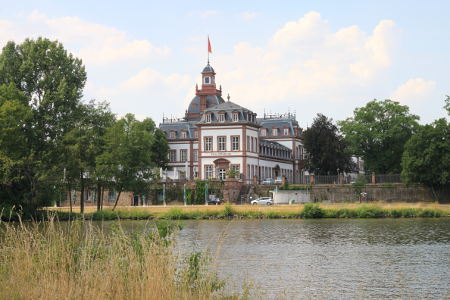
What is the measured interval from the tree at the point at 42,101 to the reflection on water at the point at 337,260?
765 inches

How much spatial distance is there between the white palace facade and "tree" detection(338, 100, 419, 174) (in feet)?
41.4

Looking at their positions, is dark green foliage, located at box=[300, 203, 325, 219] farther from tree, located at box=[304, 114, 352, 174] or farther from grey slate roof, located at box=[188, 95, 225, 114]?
grey slate roof, located at box=[188, 95, 225, 114]

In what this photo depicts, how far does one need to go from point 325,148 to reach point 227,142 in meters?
12.2

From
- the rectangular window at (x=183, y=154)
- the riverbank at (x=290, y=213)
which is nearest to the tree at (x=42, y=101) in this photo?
the riverbank at (x=290, y=213)

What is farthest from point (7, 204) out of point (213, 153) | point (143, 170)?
point (213, 153)

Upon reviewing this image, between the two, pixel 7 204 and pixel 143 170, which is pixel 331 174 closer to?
pixel 143 170

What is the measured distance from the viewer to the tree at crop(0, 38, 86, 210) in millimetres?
53750

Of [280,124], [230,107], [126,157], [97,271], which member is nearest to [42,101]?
[126,157]

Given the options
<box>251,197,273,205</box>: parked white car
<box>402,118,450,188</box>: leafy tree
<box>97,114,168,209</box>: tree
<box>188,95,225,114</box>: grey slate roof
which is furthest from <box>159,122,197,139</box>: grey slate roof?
<box>402,118,450,188</box>: leafy tree

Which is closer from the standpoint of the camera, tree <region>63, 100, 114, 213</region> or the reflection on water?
the reflection on water

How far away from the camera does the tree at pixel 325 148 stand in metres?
86.1

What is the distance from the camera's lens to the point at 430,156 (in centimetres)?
6688

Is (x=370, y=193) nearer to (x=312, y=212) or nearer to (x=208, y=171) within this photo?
(x=208, y=171)

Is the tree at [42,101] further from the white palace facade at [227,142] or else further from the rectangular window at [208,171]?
the rectangular window at [208,171]
